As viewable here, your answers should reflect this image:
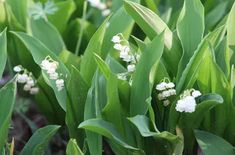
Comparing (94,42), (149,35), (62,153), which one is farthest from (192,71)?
(62,153)

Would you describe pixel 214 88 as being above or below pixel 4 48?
below

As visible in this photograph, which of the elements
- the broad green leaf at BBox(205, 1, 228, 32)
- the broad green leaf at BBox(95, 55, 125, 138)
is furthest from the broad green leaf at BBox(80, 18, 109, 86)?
the broad green leaf at BBox(205, 1, 228, 32)

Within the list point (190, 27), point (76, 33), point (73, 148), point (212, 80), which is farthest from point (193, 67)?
point (76, 33)

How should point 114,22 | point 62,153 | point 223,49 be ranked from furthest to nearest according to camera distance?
point 62,153, point 114,22, point 223,49

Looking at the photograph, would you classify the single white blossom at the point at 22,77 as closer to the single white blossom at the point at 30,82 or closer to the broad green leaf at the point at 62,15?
the single white blossom at the point at 30,82

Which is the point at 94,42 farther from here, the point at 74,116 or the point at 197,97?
the point at 197,97

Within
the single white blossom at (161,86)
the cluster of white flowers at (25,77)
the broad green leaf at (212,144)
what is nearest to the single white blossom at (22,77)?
the cluster of white flowers at (25,77)
